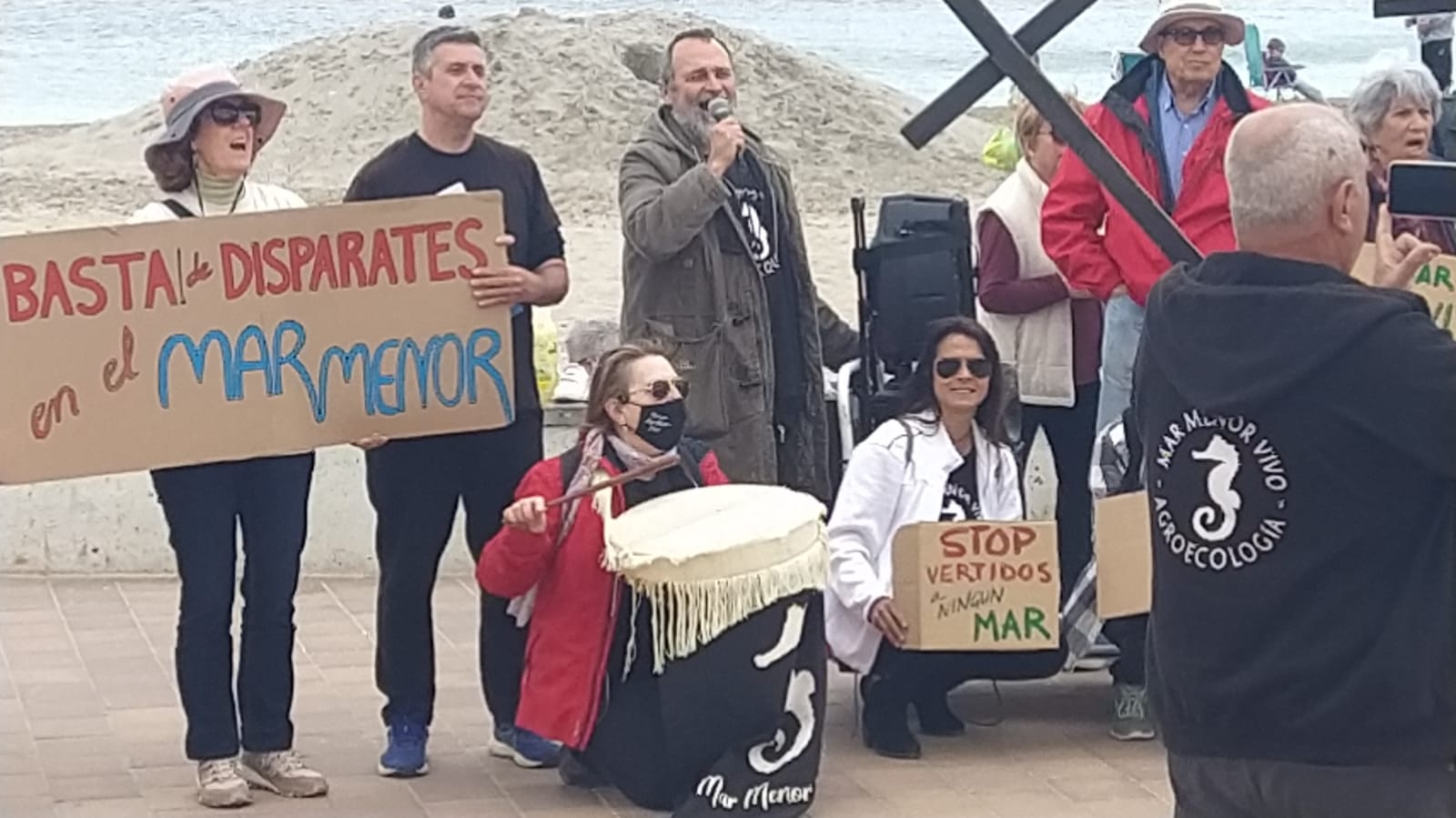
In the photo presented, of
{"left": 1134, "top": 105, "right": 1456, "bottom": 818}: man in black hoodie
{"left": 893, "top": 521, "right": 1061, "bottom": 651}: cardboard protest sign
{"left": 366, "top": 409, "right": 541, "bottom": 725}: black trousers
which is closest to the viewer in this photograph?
{"left": 1134, "top": 105, "right": 1456, "bottom": 818}: man in black hoodie

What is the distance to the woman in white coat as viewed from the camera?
6.11m

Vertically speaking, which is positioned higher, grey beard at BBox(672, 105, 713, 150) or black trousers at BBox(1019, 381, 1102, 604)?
grey beard at BBox(672, 105, 713, 150)

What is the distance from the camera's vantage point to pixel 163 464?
541 cm

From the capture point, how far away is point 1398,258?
3754 mm

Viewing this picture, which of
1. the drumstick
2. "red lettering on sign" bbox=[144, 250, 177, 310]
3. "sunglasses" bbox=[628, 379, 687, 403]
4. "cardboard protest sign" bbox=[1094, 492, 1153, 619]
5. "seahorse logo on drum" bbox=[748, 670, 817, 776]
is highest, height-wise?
"red lettering on sign" bbox=[144, 250, 177, 310]

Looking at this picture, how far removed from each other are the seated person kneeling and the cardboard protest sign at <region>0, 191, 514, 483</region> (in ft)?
0.91

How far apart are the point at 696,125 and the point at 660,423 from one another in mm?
952

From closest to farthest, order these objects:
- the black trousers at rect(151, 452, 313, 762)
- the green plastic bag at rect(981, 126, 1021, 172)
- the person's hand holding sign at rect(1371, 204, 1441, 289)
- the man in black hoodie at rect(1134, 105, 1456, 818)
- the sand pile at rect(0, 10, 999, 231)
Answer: the man in black hoodie at rect(1134, 105, 1456, 818) < the person's hand holding sign at rect(1371, 204, 1441, 289) < the black trousers at rect(151, 452, 313, 762) < the green plastic bag at rect(981, 126, 1021, 172) < the sand pile at rect(0, 10, 999, 231)

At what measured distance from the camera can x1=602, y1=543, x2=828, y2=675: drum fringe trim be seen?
5.36m

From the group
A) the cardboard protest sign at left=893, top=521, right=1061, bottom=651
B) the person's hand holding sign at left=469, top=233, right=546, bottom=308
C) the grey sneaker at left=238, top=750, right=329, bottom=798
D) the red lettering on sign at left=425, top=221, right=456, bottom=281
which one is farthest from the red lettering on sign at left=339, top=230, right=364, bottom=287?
the cardboard protest sign at left=893, top=521, right=1061, bottom=651

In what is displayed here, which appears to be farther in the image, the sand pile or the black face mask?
the sand pile

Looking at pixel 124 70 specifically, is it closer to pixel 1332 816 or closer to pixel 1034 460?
pixel 1034 460

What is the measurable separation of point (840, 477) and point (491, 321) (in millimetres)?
1613

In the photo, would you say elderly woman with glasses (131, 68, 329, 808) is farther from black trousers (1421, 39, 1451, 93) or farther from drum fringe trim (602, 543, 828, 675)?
black trousers (1421, 39, 1451, 93)
